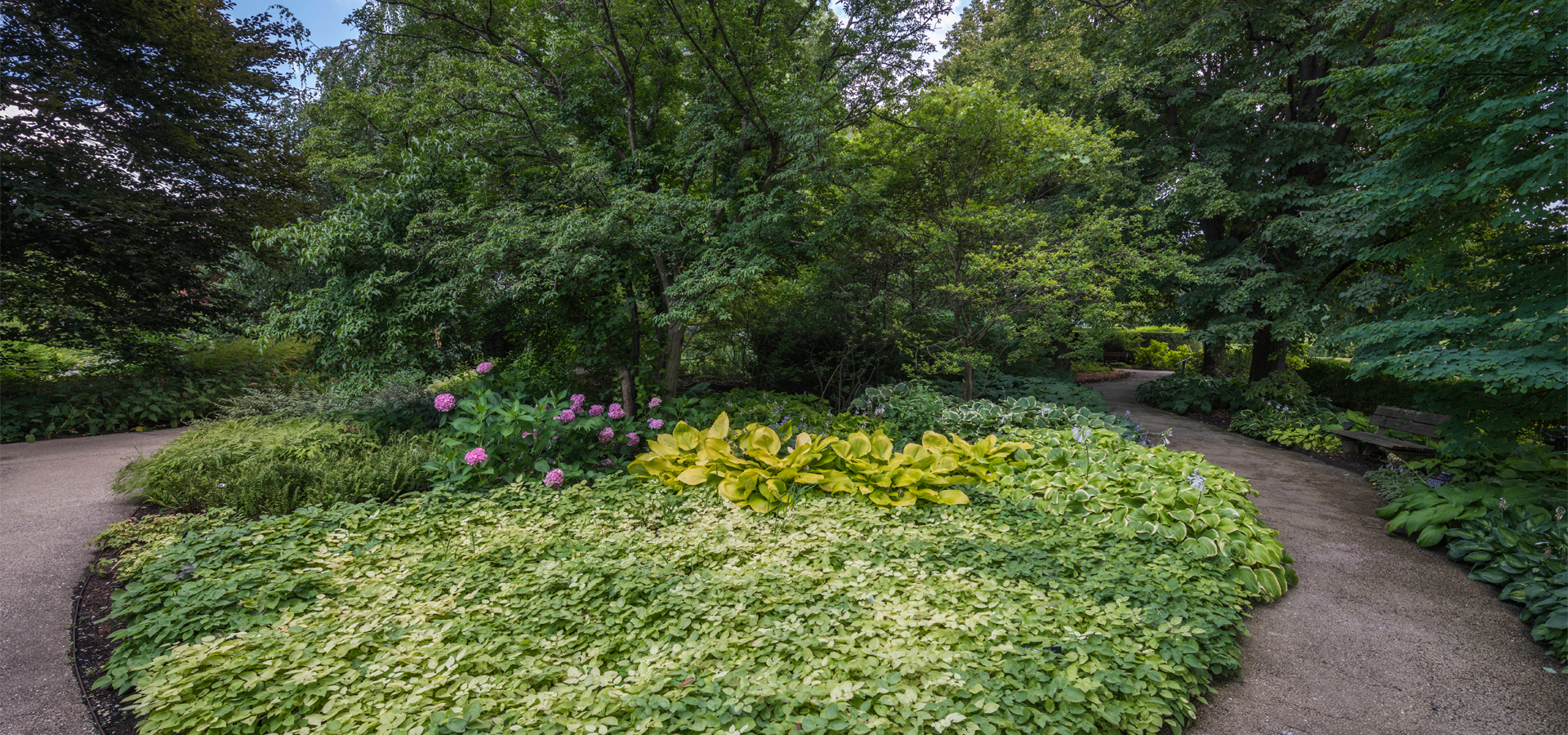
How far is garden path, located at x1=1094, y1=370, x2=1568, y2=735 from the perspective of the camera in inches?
82.8

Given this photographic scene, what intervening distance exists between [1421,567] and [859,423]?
382cm

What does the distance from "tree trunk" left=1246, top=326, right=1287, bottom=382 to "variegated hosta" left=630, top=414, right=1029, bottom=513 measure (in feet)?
24.8

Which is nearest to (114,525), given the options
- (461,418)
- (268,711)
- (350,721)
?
(461,418)

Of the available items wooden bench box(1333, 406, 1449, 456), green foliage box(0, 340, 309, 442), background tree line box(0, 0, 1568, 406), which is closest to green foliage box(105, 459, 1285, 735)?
background tree line box(0, 0, 1568, 406)

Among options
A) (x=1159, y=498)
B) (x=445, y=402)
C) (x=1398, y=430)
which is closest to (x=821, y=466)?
(x=1159, y=498)

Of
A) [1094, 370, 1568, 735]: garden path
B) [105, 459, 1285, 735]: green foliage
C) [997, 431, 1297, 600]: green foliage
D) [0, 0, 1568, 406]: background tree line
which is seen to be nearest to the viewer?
[105, 459, 1285, 735]: green foliage

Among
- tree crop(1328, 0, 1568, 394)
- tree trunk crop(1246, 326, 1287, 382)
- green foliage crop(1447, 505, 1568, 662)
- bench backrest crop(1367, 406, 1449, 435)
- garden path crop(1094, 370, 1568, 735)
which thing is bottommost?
garden path crop(1094, 370, 1568, 735)

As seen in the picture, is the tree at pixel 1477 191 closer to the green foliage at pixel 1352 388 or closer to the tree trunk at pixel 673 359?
the green foliage at pixel 1352 388

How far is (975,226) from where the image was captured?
5930 millimetres

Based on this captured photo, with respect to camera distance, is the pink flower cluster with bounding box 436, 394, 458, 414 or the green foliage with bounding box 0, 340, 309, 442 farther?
the green foliage with bounding box 0, 340, 309, 442

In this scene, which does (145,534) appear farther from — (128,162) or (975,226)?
(975,226)

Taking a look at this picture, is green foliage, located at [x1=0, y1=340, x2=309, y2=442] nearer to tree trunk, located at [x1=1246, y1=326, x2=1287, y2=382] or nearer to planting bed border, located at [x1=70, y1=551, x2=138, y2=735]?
planting bed border, located at [x1=70, y1=551, x2=138, y2=735]

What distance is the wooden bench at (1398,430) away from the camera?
215 inches

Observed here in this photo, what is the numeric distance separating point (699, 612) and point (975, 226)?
4.90m
